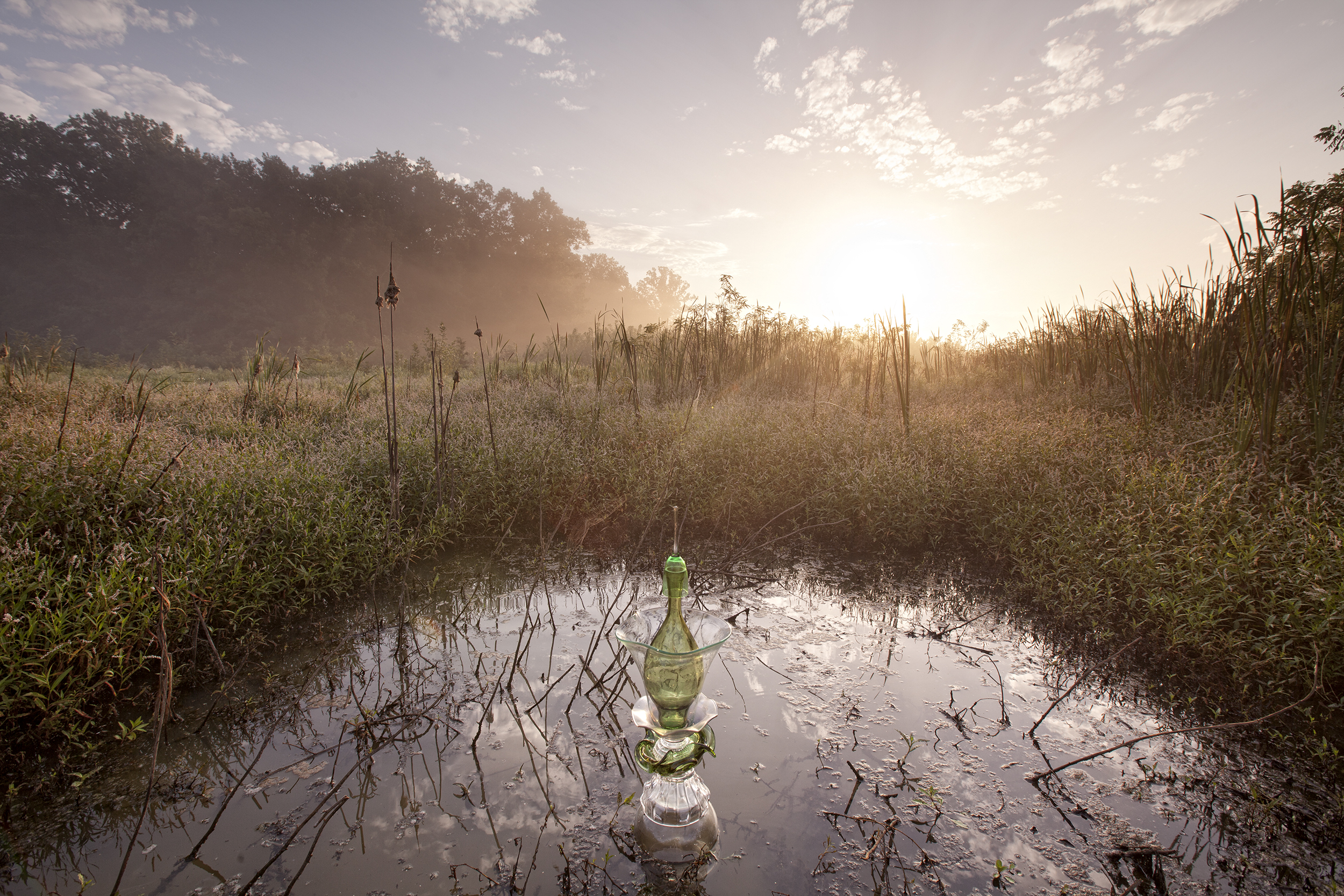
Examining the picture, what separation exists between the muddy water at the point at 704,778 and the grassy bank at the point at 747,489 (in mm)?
Answer: 464

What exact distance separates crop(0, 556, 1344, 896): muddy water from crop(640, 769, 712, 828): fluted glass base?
0.12 metres

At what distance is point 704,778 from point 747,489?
308cm

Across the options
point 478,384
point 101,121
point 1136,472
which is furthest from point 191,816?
point 101,121

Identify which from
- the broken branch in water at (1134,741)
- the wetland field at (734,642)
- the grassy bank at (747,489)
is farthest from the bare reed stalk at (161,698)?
the broken branch in water at (1134,741)

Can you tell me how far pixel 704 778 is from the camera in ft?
6.07

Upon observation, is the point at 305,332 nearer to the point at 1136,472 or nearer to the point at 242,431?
the point at 242,431

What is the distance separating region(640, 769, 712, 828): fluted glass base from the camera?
150 centimetres

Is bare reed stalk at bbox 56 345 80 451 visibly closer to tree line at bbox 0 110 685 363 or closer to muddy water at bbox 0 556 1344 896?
muddy water at bbox 0 556 1344 896

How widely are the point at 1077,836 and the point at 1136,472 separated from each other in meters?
2.88

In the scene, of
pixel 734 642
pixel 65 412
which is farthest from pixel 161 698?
pixel 734 642

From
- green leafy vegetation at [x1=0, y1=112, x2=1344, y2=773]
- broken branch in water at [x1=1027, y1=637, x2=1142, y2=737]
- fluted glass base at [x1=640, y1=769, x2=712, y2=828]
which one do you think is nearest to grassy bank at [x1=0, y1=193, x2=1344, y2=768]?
green leafy vegetation at [x1=0, y1=112, x2=1344, y2=773]

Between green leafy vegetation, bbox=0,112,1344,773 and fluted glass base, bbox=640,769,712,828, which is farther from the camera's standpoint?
green leafy vegetation, bbox=0,112,1344,773

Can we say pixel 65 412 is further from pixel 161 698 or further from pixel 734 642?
pixel 734 642

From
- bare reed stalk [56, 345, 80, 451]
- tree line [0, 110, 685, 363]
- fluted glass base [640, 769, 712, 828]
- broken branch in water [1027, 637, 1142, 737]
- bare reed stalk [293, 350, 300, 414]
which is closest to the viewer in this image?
fluted glass base [640, 769, 712, 828]
